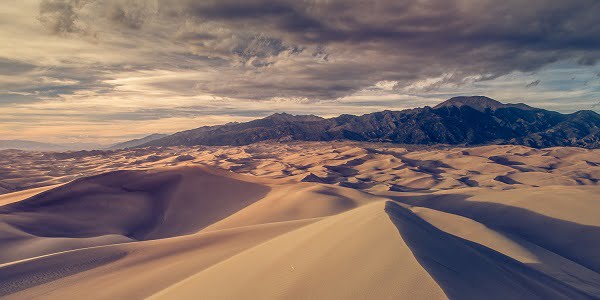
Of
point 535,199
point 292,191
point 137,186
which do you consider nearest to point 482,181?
point 535,199

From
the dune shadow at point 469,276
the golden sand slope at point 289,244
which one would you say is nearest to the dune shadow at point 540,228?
the golden sand slope at point 289,244

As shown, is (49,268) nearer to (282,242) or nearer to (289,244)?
(282,242)

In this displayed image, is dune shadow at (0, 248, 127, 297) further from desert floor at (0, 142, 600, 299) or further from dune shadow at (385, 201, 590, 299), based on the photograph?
dune shadow at (385, 201, 590, 299)

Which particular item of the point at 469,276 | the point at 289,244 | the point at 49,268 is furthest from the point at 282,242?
the point at 49,268

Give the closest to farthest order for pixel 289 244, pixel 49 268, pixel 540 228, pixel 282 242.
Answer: pixel 289 244 < pixel 282 242 < pixel 49 268 < pixel 540 228

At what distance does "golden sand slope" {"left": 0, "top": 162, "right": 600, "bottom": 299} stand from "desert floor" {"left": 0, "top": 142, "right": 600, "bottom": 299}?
0.22 feet

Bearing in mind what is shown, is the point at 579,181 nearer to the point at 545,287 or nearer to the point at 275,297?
the point at 545,287

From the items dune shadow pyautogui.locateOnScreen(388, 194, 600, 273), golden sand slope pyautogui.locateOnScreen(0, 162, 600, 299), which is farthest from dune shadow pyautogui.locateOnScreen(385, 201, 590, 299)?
dune shadow pyautogui.locateOnScreen(388, 194, 600, 273)

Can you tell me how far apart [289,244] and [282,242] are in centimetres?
94

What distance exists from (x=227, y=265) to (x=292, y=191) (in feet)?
81.2

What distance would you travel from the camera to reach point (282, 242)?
11758mm

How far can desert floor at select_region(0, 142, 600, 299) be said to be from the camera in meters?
7.64

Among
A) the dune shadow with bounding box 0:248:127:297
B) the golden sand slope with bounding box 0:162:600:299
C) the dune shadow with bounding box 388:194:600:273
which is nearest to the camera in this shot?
the golden sand slope with bounding box 0:162:600:299

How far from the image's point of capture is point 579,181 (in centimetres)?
6088
